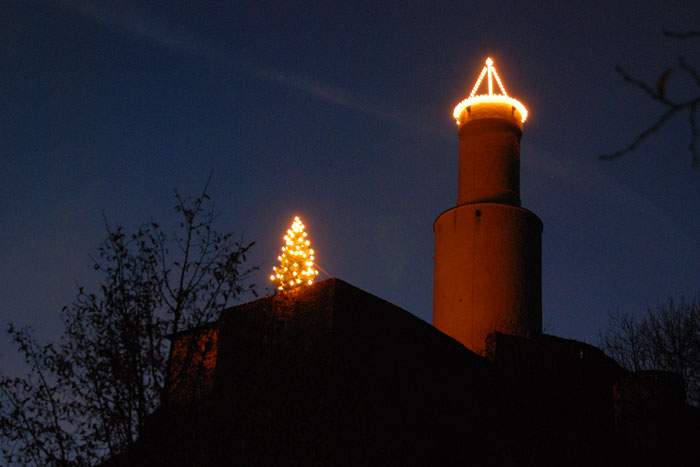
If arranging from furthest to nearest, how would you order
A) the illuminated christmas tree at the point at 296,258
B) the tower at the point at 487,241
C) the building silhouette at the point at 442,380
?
the tower at the point at 487,241 < the illuminated christmas tree at the point at 296,258 < the building silhouette at the point at 442,380

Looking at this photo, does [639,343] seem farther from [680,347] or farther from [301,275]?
[301,275]

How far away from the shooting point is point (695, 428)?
93.9 feet

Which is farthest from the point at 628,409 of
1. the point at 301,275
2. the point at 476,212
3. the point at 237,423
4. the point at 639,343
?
the point at 237,423

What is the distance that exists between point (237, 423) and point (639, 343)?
67.4 ft

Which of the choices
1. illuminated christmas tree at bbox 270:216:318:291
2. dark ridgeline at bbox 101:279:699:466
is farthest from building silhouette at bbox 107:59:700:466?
illuminated christmas tree at bbox 270:216:318:291

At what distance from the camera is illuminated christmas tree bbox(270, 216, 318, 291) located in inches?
1070

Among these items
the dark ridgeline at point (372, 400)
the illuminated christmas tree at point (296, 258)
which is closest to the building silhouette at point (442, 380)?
the dark ridgeline at point (372, 400)

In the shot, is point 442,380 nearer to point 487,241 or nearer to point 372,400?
point 372,400

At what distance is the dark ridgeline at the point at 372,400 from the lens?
18.8 meters

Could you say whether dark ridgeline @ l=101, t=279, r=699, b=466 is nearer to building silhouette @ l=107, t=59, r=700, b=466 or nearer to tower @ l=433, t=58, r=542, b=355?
building silhouette @ l=107, t=59, r=700, b=466

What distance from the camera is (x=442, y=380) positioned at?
23984mm

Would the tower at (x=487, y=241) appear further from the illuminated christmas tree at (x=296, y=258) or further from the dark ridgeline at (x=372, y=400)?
the illuminated christmas tree at (x=296, y=258)

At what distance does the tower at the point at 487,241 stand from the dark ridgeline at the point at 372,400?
12.6 feet

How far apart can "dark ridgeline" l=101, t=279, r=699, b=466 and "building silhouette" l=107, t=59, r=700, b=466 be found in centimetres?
4
